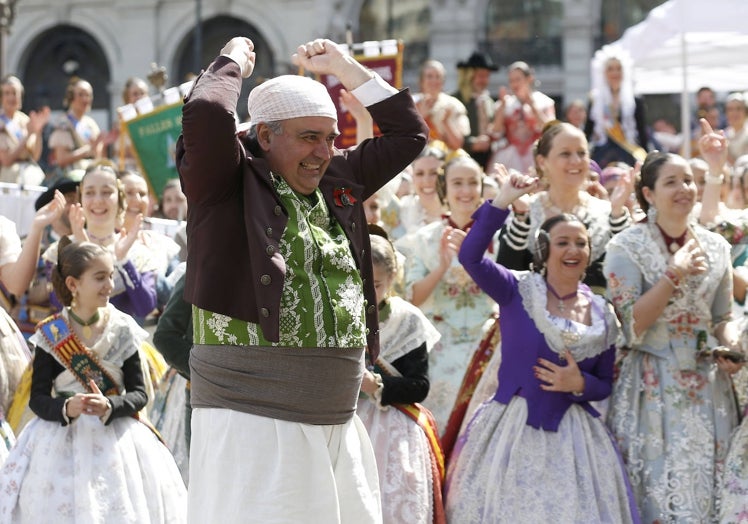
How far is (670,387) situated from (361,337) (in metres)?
2.29

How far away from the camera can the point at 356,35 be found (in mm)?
31531

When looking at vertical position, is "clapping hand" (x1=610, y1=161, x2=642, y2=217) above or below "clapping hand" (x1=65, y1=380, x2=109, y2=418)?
above

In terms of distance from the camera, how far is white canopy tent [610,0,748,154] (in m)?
10.5

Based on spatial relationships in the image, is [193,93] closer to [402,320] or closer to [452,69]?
[402,320]

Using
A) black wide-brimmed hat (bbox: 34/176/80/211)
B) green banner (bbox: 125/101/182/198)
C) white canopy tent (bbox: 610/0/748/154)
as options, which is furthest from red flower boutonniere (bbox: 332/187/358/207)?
green banner (bbox: 125/101/182/198)

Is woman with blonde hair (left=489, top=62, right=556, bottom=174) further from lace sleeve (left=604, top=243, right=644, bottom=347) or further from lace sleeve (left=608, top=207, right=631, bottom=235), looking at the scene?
lace sleeve (left=604, top=243, right=644, bottom=347)

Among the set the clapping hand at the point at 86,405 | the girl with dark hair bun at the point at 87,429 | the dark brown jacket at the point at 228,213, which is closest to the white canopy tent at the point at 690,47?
the girl with dark hair bun at the point at 87,429

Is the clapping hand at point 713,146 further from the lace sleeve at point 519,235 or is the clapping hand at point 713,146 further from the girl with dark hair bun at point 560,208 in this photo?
the lace sleeve at point 519,235

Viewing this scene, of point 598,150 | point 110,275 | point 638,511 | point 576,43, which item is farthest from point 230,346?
point 576,43

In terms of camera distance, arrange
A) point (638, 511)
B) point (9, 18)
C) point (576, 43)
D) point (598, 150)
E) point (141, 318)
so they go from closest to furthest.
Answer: point (638, 511) → point (141, 318) → point (598, 150) → point (9, 18) → point (576, 43)

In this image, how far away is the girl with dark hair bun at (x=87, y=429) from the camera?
5.73 m

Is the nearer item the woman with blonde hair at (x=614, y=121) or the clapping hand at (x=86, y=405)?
the clapping hand at (x=86, y=405)

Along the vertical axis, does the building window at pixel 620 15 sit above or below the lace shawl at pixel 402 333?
above

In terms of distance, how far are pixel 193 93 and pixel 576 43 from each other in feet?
87.2
